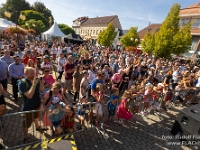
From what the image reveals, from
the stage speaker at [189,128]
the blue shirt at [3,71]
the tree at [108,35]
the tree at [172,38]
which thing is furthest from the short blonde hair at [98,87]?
the tree at [108,35]

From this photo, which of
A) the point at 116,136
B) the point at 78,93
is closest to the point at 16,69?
the point at 78,93

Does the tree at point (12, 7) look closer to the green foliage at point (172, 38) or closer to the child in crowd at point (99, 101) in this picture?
the green foliage at point (172, 38)

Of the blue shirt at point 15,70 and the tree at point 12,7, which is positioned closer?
the blue shirt at point 15,70

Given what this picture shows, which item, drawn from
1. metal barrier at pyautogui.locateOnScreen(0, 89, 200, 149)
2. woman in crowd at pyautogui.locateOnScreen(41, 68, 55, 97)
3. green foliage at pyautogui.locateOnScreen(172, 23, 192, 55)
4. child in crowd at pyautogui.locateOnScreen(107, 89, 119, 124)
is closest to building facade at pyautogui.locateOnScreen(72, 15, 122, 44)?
green foliage at pyautogui.locateOnScreen(172, 23, 192, 55)

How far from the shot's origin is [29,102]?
3395 millimetres

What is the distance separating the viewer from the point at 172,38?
68.2 feet

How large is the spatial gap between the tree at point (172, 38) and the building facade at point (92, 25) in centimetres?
3344

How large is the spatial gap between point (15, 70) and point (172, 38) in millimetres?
22136

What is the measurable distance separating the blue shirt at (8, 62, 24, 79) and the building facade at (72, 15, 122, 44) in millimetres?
51898

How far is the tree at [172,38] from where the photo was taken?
20156mm

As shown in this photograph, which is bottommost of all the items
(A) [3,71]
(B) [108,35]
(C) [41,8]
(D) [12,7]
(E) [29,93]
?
(E) [29,93]

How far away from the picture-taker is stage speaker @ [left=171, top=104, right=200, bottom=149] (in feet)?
14.1

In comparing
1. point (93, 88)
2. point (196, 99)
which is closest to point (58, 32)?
point (93, 88)

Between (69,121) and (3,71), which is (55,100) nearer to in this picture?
(69,121)
